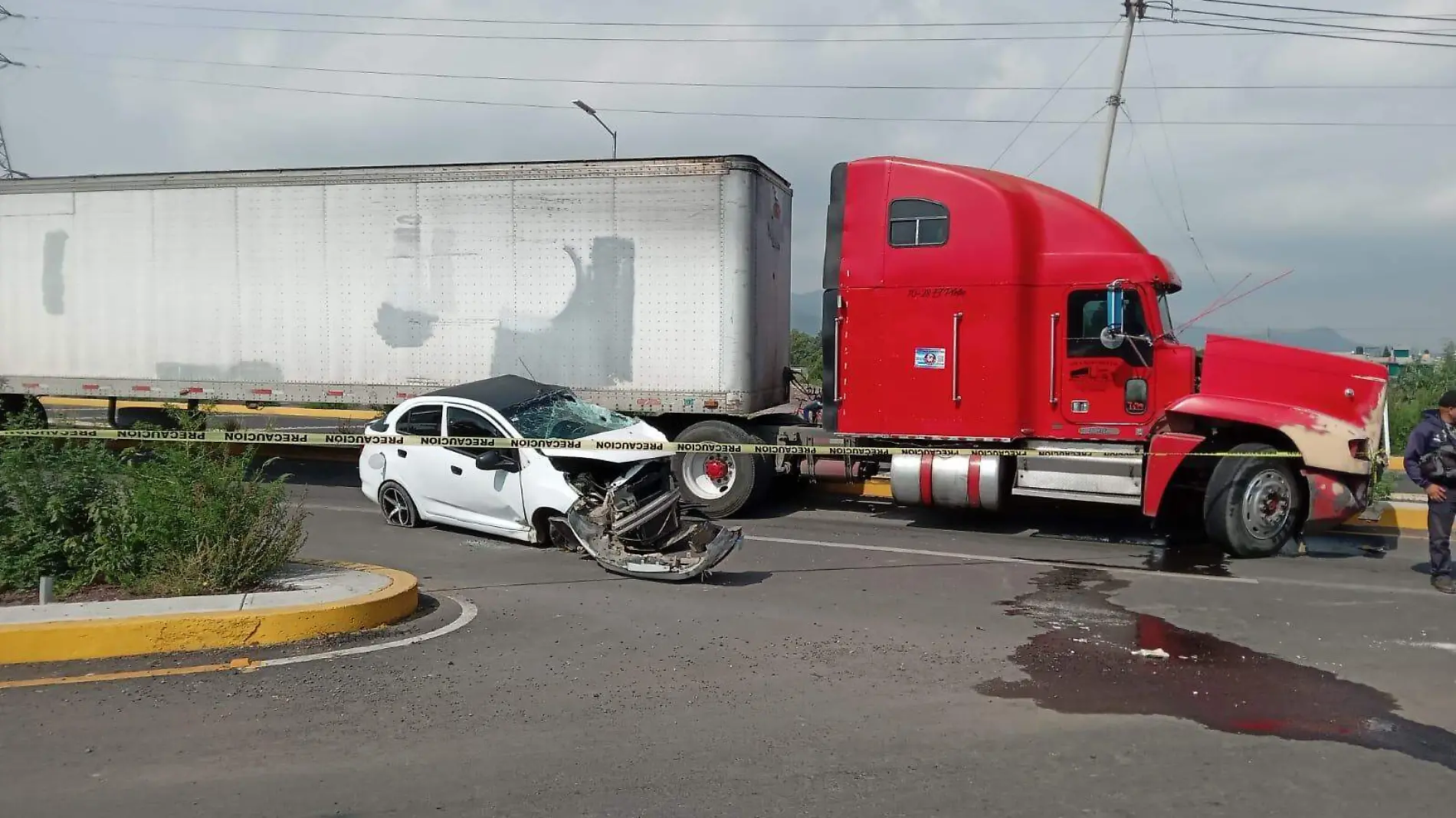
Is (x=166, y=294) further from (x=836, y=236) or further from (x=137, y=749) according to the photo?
(x=137, y=749)

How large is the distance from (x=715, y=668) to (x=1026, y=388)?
231 inches

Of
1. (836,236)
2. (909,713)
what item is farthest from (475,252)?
A: (909,713)

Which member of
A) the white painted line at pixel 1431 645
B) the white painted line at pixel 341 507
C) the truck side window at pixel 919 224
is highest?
the truck side window at pixel 919 224

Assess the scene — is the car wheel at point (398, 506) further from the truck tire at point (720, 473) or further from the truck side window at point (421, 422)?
the truck tire at point (720, 473)

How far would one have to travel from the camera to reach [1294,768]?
15.9 feet

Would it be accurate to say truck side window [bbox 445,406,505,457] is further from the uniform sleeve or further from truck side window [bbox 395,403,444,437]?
the uniform sleeve

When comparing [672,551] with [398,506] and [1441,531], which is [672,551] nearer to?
[398,506]

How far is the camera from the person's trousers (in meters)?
8.59

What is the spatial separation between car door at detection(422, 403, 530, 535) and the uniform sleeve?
7.45 meters

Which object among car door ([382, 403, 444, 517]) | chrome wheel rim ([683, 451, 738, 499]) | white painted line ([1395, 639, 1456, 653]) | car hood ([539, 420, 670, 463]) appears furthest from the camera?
chrome wheel rim ([683, 451, 738, 499])

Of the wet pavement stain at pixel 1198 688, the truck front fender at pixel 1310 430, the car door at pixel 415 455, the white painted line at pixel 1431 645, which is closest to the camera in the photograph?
the wet pavement stain at pixel 1198 688

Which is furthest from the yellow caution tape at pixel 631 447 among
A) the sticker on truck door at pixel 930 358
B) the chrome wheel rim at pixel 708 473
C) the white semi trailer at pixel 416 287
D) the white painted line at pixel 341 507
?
the white painted line at pixel 341 507

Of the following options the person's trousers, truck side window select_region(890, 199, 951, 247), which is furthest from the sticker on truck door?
the person's trousers

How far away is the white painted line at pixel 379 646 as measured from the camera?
6.35 m
